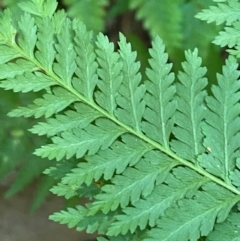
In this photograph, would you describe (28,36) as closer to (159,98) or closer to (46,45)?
(46,45)

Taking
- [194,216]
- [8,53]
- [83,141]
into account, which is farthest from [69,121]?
[194,216]

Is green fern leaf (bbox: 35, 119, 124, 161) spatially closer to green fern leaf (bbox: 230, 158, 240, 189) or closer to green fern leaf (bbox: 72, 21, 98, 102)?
green fern leaf (bbox: 72, 21, 98, 102)

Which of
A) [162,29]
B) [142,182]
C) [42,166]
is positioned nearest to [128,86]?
[142,182]

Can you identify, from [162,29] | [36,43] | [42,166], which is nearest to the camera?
[36,43]

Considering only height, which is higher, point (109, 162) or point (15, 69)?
point (15, 69)

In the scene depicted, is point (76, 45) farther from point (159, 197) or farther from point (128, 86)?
point (159, 197)

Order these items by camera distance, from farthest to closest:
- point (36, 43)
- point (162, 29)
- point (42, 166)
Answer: point (42, 166) < point (162, 29) < point (36, 43)

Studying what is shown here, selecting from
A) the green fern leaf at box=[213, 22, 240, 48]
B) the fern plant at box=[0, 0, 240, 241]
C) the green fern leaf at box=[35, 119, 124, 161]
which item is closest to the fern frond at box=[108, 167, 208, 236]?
the fern plant at box=[0, 0, 240, 241]
